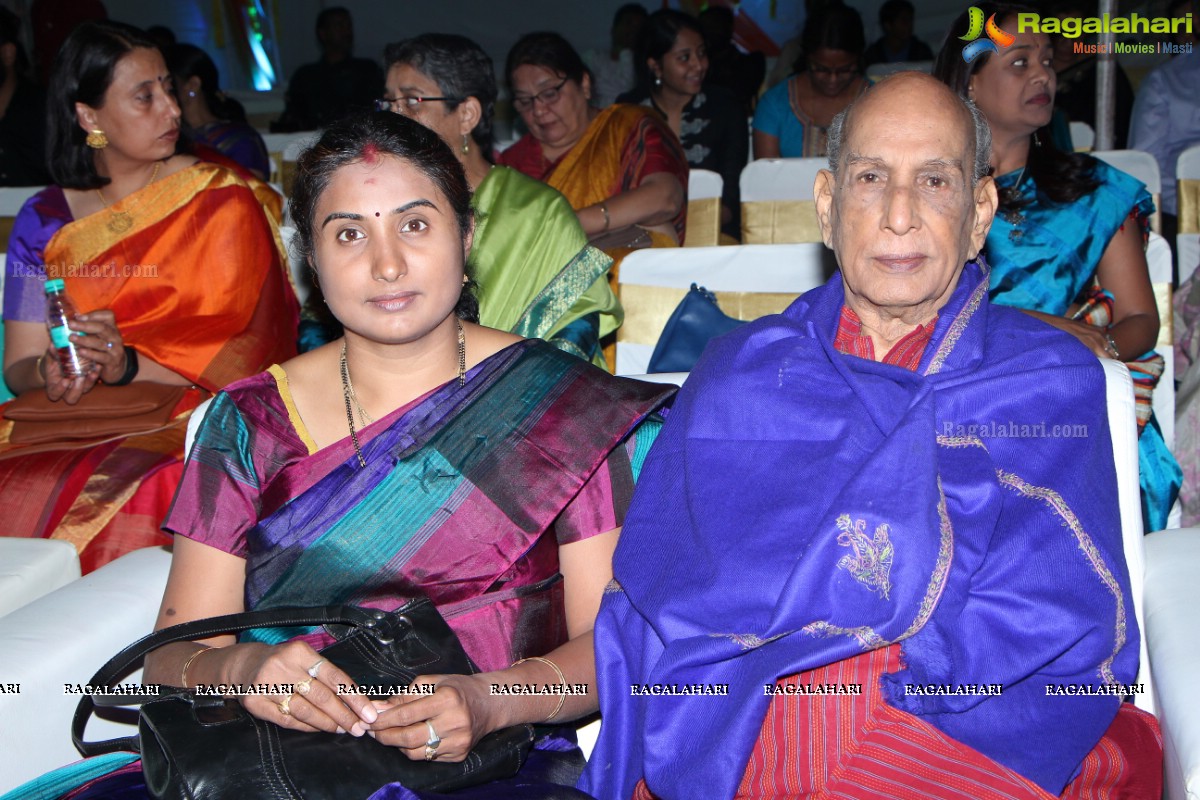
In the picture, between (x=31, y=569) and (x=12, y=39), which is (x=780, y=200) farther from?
(x=12, y=39)

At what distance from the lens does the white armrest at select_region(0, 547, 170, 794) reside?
5.43 ft

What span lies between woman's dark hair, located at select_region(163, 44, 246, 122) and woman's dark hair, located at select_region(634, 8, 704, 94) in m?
2.16

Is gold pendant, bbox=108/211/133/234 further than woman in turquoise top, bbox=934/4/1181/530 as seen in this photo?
Yes

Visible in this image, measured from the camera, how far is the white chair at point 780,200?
13.9ft

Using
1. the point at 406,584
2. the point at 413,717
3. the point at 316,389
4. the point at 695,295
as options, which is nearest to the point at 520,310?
the point at 695,295

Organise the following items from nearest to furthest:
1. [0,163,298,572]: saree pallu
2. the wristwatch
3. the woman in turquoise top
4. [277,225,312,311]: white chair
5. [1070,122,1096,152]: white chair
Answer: the wristwatch → the woman in turquoise top → [0,163,298,572]: saree pallu → [277,225,312,311]: white chair → [1070,122,1096,152]: white chair

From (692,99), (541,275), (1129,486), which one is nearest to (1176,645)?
(1129,486)

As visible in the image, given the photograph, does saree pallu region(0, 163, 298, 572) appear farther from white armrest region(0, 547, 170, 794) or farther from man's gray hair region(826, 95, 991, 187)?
man's gray hair region(826, 95, 991, 187)

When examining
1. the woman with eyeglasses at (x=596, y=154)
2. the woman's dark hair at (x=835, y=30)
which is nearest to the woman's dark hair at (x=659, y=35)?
the woman's dark hair at (x=835, y=30)

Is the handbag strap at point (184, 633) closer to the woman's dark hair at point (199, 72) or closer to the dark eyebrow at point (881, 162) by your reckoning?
the dark eyebrow at point (881, 162)

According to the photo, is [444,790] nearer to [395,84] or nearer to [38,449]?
[38,449]

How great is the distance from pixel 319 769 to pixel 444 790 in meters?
0.18

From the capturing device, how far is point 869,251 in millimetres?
1800

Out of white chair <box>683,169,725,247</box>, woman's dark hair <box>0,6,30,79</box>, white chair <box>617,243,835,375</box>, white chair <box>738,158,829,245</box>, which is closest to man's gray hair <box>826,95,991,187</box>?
white chair <box>617,243,835,375</box>
